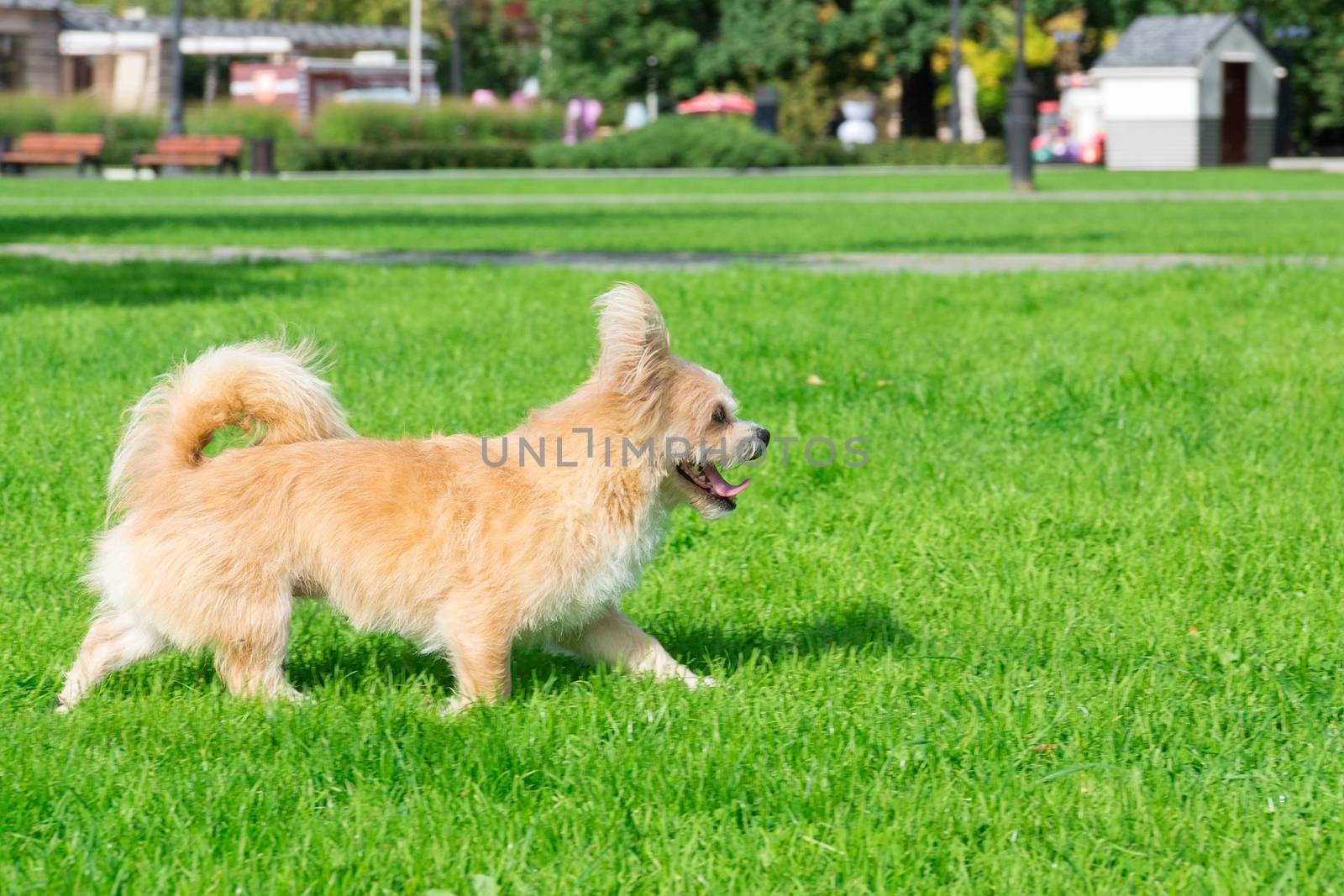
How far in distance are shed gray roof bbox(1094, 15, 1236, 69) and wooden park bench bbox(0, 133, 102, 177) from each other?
3280 centimetres

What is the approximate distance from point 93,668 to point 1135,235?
1643 cm

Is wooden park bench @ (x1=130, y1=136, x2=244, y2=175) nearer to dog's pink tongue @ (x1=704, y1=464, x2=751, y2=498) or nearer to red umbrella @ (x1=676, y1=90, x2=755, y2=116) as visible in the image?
red umbrella @ (x1=676, y1=90, x2=755, y2=116)

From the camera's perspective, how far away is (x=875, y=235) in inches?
757

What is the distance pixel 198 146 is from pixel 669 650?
4190 centimetres

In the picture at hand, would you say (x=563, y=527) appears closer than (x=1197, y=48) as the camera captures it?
Yes

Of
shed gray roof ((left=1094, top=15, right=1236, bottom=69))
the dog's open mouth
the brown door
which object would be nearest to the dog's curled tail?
the dog's open mouth

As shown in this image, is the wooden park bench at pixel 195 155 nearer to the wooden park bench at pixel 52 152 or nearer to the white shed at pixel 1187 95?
the wooden park bench at pixel 52 152

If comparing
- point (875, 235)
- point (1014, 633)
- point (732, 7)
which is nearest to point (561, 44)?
point (732, 7)

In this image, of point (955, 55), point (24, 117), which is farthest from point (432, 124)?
point (955, 55)

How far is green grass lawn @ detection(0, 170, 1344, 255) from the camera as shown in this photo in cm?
1792

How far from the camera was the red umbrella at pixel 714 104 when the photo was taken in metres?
64.9

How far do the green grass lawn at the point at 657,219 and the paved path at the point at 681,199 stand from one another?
87mm

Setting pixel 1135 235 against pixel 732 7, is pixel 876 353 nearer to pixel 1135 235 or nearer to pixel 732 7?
pixel 1135 235

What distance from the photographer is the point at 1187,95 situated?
53125 millimetres
